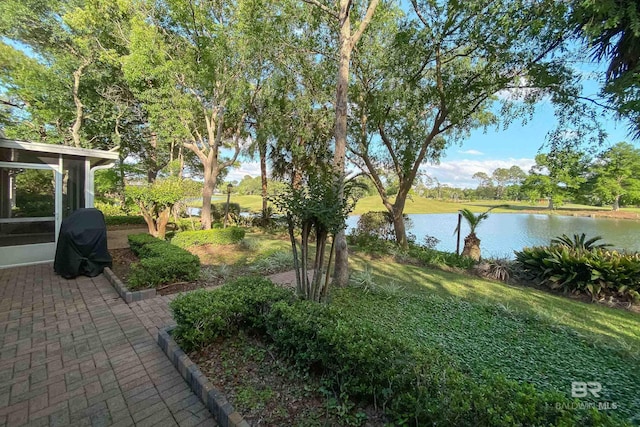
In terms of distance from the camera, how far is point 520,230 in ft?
28.8

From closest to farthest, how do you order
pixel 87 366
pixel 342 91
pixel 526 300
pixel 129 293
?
1. pixel 87 366
2. pixel 129 293
3. pixel 342 91
4. pixel 526 300

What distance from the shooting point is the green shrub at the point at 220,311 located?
2.49 metres

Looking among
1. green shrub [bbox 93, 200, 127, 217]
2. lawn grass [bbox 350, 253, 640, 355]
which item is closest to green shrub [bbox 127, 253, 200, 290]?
lawn grass [bbox 350, 253, 640, 355]

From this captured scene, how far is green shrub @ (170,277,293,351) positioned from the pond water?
128 inches

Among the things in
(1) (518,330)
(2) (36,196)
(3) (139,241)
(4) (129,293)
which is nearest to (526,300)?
(1) (518,330)

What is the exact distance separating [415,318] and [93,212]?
6.17 m

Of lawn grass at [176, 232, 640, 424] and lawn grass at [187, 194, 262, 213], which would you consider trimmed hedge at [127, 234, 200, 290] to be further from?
lawn grass at [187, 194, 262, 213]

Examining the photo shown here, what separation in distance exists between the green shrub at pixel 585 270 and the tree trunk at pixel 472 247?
126cm

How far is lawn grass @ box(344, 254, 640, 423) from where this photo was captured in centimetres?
247

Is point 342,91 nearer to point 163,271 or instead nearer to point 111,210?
point 163,271

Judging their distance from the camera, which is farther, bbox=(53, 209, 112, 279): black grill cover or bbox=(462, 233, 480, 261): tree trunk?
bbox=(462, 233, 480, 261): tree trunk

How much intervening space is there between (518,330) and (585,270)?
318cm

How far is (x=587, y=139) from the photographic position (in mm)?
5500

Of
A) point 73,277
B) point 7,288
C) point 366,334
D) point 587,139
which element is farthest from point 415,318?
point 7,288
